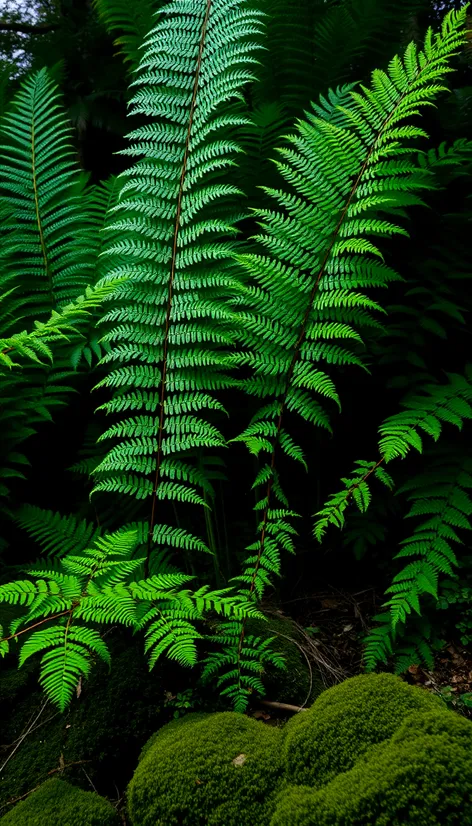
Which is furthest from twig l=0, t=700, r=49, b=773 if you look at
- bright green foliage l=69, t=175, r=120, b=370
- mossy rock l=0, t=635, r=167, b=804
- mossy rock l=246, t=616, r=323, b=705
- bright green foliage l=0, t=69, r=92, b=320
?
bright green foliage l=0, t=69, r=92, b=320

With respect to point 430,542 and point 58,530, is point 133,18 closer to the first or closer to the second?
point 58,530

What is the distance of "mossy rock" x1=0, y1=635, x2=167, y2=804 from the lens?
5.65 feet

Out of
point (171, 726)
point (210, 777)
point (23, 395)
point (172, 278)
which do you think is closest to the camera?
point (210, 777)

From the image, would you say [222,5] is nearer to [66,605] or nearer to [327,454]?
[327,454]

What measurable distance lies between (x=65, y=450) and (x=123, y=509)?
1.68 ft

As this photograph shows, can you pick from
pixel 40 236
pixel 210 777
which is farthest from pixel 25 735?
pixel 40 236

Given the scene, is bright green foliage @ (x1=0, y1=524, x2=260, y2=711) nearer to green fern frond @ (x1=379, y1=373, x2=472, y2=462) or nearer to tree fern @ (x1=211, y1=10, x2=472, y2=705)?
tree fern @ (x1=211, y1=10, x2=472, y2=705)

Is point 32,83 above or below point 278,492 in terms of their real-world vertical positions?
above

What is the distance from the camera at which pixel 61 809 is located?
1.51 meters

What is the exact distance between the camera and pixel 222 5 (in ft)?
7.36

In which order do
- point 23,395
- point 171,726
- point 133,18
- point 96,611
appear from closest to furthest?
point 96,611 < point 171,726 < point 23,395 < point 133,18

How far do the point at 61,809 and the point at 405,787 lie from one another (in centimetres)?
94

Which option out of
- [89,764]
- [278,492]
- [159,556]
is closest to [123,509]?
[159,556]

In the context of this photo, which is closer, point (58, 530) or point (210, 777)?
point (210, 777)
